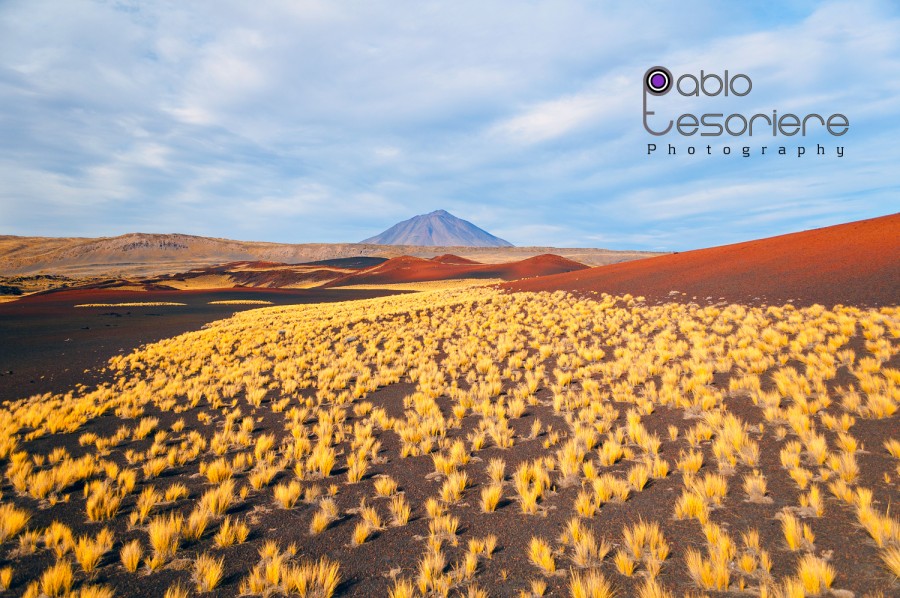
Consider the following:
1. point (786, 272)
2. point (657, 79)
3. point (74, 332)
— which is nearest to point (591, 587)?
point (657, 79)

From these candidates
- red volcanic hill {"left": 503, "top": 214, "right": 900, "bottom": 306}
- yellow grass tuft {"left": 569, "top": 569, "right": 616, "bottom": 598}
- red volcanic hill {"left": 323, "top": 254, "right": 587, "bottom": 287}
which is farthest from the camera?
red volcanic hill {"left": 323, "top": 254, "right": 587, "bottom": 287}

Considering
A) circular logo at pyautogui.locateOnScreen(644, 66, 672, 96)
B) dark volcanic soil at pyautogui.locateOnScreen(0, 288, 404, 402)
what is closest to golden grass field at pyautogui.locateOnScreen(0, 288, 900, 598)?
dark volcanic soil at pyautogui.locateOnScreen(0, 288, 404, 402)

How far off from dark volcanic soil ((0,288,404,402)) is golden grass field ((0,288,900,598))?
3508 millimetres

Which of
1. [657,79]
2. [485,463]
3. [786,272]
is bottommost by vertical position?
[485,463]

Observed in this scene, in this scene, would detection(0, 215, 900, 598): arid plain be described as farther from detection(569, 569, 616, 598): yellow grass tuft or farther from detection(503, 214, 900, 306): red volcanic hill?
detection(503, 214, 900, 306): red volcanic hill

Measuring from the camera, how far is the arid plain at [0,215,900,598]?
192 inches

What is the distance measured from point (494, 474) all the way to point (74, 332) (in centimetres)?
2988

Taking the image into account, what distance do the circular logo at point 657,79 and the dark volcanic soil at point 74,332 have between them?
23397 mm

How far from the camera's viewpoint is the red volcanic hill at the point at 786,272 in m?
18.4

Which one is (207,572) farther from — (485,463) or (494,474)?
(485,463)

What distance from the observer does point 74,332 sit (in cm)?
2581

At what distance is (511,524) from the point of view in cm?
586

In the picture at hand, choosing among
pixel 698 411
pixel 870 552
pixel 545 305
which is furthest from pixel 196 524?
pixel 545 305

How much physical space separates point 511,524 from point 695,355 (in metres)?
9.45
